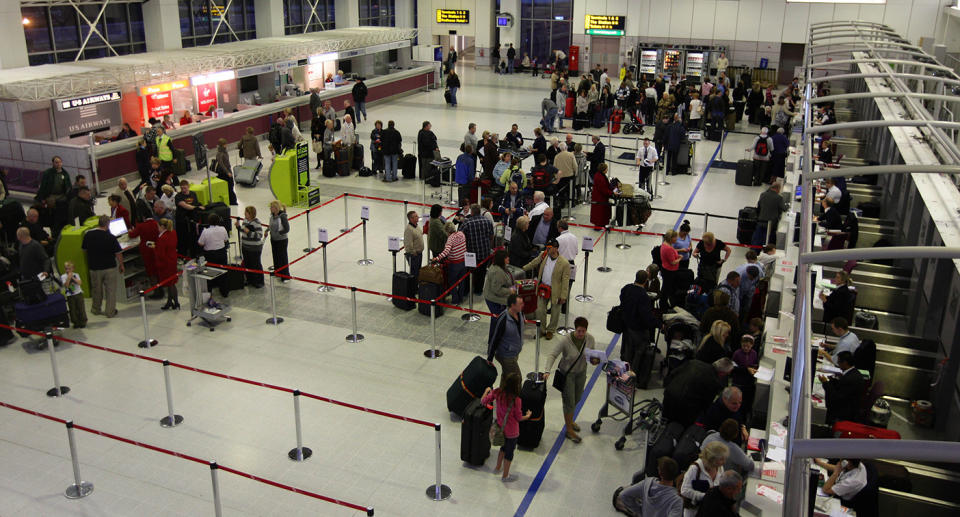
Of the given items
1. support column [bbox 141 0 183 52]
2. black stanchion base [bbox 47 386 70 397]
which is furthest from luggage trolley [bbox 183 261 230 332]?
support column [bbox 141 0 183 52]

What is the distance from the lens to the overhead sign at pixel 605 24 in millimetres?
38219

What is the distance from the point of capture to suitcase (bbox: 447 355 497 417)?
29.5 ft

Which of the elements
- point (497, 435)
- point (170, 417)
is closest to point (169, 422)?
point (170, 417)

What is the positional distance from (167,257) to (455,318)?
14.6ft

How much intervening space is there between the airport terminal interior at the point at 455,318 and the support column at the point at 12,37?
0.09 metres

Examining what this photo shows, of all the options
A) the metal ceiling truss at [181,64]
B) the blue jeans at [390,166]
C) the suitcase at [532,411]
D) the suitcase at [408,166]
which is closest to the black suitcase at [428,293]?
Result: the suitcase at [532,411]

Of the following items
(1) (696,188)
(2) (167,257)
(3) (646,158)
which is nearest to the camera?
(2) (167,257)

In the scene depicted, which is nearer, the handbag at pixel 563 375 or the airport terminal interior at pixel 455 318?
the airport terminal interior at pixel 455 318

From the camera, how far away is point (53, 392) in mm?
9875

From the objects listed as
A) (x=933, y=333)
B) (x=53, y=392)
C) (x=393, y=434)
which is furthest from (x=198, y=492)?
(x=933, y=333)

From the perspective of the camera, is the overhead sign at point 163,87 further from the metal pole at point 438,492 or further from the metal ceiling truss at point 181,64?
the metal pole at point 438,492

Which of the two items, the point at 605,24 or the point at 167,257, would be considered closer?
the point at 167,257

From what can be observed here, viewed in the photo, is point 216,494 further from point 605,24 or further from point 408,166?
point 605,24

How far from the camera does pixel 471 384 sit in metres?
9.08
